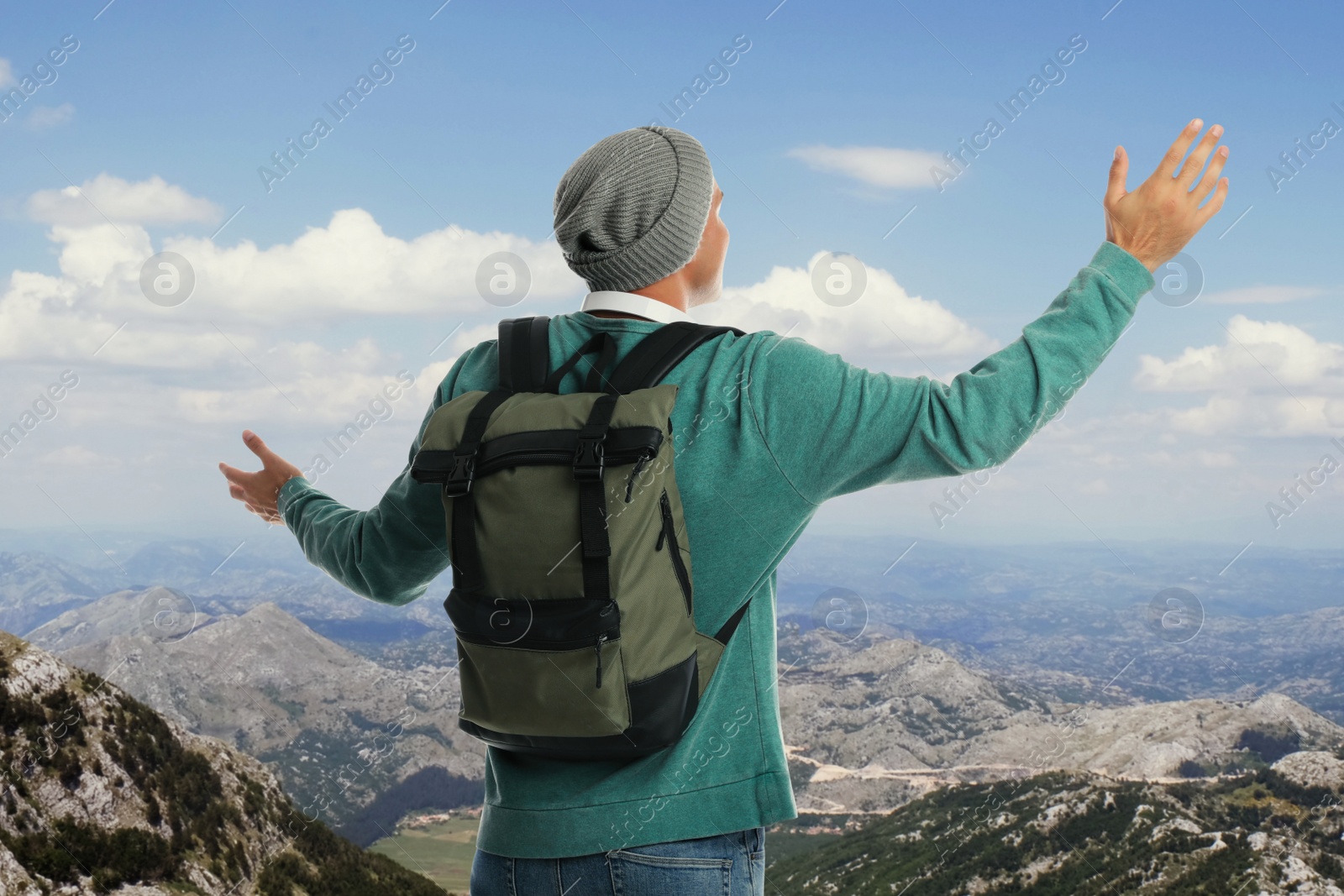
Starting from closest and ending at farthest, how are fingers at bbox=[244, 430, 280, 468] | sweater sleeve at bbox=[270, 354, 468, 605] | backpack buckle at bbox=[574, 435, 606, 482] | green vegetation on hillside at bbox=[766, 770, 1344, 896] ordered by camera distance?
1. backpack buckle at bbox=[574, 435, 606, 482]
2. sweater sleeve at bbox=[270, 354, 468, 605]
3. fingers at bbox=[244, 430, 280, 468]
4. green vegetation on hillside at bbox=[766, 770, 1344, 896]

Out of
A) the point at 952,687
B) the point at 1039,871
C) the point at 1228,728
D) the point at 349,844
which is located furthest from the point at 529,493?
the point at 952,687

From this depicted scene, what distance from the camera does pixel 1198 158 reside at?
77.5 inches

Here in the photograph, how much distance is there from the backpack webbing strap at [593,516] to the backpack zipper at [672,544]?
116 mm

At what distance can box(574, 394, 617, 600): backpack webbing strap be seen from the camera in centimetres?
165

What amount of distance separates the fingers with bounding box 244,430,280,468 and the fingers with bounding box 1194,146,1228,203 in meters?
2.54

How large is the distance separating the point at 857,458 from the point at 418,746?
60750 mm

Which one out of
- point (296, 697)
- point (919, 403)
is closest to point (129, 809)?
point (919, 403)

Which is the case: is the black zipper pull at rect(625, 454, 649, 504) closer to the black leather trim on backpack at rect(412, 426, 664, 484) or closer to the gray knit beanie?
the black leather trim on backpack at rect(412, 426, 664, 484)

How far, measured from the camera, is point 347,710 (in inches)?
2517

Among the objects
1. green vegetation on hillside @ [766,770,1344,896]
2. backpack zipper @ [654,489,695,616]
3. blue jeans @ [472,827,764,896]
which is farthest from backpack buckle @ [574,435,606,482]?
green vegetation on hillside @ [766,770,1344,896]

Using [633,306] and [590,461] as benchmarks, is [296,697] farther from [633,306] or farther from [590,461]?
[590,461]

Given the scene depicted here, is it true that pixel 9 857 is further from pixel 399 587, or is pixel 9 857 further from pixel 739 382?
pixel 739 382

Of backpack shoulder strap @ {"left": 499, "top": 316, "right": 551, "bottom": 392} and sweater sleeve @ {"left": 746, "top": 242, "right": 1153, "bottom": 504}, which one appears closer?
sweater sleeve @ {"left": 746, "top": 242, "right": 1153, "bottom": 504}

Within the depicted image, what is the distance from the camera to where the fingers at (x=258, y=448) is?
111 inches
